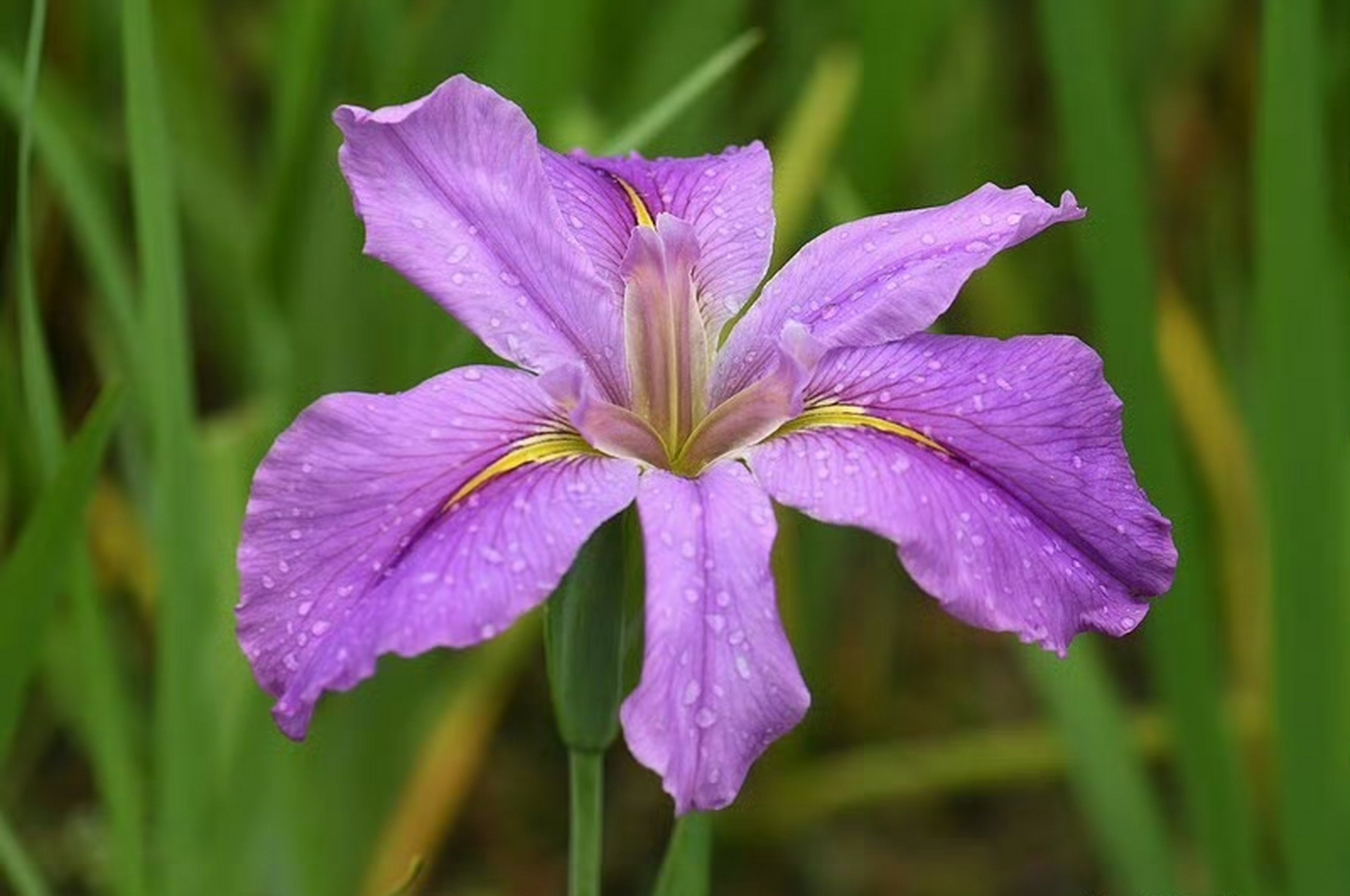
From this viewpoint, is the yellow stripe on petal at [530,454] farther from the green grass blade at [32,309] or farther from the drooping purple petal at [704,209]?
the green grass blade at [32,309]

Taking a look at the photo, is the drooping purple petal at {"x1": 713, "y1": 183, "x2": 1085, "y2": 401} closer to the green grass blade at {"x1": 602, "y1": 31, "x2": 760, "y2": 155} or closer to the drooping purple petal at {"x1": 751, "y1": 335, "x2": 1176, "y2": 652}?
the drooping purple petal at {"x1": 751, "y1": 335, "x2": 1176, "y2": 652}

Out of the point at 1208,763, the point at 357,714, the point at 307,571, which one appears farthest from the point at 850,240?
the point at 357,714

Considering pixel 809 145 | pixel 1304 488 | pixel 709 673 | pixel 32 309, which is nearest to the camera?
pixel 709 673

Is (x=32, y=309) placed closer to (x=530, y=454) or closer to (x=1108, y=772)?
(x=530, y=454)

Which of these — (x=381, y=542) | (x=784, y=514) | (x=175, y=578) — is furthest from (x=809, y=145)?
(x=381, y=542)

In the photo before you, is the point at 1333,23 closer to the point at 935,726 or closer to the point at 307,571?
the point at 935,726

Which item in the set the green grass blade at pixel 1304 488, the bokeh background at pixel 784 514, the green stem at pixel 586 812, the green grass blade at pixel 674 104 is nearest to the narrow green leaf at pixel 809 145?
the bokeh background at pixel 784 514
